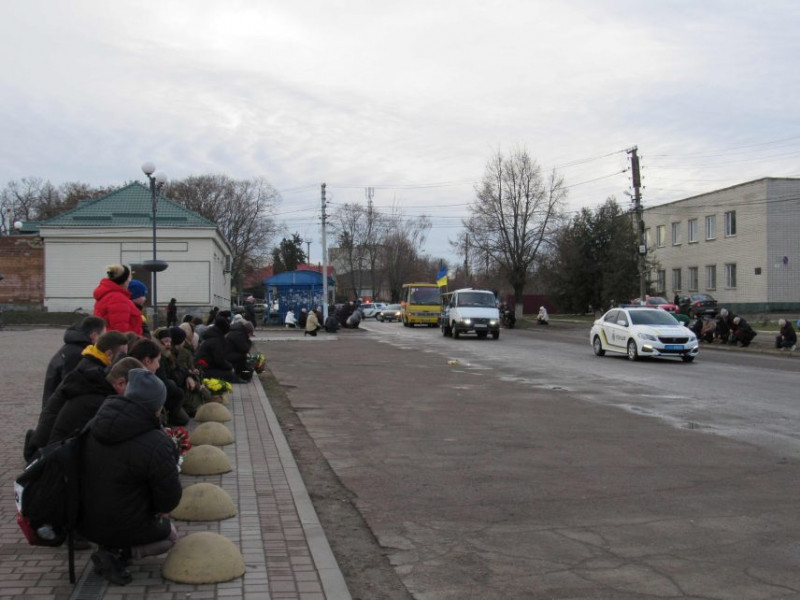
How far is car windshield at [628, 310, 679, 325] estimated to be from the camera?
2353cm

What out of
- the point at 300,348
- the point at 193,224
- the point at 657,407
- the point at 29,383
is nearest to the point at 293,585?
the point at 657,407

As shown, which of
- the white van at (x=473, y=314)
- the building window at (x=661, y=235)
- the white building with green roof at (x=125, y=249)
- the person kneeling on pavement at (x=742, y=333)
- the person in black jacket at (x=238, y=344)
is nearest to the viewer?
the person in black jacket at (x=238, y=344)

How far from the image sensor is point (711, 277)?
54.2 m

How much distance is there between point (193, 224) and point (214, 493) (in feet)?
147

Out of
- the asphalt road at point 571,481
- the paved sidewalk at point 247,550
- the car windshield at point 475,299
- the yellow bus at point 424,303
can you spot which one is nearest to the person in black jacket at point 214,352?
the asphalt road at point 571,481

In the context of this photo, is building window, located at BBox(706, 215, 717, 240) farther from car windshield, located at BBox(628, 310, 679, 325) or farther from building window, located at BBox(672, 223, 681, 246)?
car windshield, located at BBox(628, 310, 679, 325)

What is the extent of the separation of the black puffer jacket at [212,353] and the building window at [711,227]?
46.8 m

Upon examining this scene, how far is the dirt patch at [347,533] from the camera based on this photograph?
16.2ft

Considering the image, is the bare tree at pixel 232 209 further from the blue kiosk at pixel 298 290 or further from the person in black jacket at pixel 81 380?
the person in black jacket at pixel 81 380

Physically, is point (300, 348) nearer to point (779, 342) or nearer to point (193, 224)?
point (779, 342)

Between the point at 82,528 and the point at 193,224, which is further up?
the point at 193,224

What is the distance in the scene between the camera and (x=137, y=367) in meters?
5.12

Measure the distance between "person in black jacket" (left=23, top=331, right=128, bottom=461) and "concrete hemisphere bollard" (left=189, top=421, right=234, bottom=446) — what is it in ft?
10.8

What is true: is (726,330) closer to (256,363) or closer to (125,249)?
(256,363)
